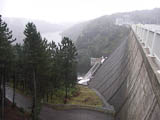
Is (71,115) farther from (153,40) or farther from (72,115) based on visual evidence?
(153,40)

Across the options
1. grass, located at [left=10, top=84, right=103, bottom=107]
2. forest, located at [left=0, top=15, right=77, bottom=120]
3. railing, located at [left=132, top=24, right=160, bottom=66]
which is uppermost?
railing, located at [left=132, top=24, right=160, bottom=66]

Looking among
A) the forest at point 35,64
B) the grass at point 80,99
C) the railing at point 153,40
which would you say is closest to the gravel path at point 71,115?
the forest at point 35,64

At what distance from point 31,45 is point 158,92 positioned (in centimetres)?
1062

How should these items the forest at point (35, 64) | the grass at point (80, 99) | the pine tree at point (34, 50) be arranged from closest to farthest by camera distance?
the forest at point (35, 64) < the pine tree at point (34, 50) < the grass at point (80, 99)

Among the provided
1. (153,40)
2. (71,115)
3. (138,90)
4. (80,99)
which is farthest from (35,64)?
(153,40)

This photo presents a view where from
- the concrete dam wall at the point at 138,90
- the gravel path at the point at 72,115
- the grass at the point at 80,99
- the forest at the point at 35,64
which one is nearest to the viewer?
the concrete dam wall at the point at 138,90

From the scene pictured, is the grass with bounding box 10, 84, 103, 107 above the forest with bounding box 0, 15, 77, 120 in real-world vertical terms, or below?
below

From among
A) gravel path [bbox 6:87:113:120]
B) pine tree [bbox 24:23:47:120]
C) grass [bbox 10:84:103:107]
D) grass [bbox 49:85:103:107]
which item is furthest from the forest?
gravel path [bbox 6:87:113:120]

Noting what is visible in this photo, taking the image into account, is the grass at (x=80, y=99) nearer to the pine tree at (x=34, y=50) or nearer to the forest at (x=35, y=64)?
the forest at (x=35, y=64)

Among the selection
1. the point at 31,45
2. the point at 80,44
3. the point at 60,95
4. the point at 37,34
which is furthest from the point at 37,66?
the point at 80,44

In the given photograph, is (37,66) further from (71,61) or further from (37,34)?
(71,61)

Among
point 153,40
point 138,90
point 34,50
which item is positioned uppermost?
point 153,40

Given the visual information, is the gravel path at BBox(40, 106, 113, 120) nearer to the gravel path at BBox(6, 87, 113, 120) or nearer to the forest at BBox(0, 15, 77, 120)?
the gravel path at BBox(6, 87, 113, 120)

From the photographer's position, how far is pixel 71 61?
16.4m
